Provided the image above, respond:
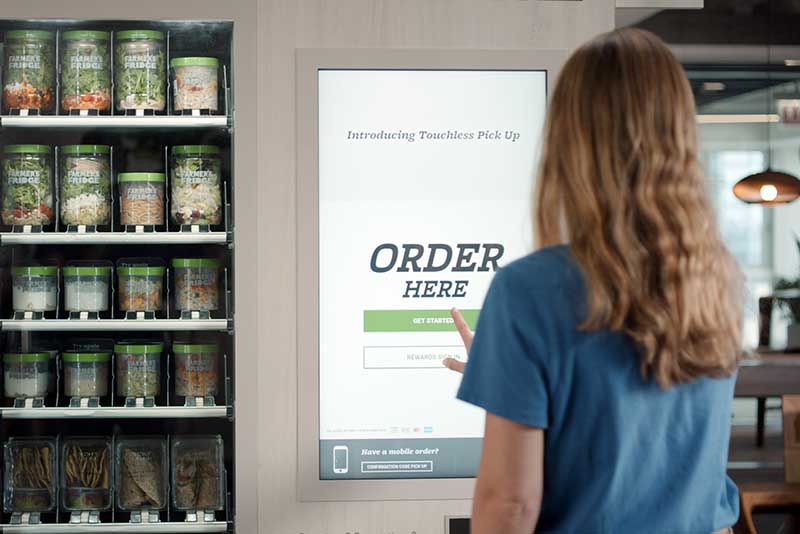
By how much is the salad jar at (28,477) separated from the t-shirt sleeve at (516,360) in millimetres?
2063

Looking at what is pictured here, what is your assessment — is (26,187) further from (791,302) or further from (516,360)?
(791,302)

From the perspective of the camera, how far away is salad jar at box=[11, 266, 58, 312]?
289cm

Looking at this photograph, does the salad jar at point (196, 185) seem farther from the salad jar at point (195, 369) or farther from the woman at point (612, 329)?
the woman at point (612, 329)

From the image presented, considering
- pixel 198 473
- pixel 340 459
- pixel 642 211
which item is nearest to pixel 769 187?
pixel 340 459

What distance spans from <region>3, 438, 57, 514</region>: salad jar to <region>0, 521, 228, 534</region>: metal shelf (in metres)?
0.06

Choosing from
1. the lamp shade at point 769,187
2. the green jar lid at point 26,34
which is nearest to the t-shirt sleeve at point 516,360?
the green jar lid at point 26,34

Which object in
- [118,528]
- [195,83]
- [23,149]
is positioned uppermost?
[195,83]

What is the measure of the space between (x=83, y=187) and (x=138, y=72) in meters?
0.39

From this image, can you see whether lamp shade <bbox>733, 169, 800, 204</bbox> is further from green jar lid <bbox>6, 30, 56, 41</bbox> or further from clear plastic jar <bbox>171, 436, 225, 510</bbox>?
green jar lid <bbox>6, 30, 56, 41</bbox>

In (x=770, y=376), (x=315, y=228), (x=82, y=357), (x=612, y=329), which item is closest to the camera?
(x=612, y=329)

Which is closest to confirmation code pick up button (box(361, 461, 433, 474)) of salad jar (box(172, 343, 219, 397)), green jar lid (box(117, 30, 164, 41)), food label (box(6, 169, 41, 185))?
salad jar (box(172, 343, 219, 397))

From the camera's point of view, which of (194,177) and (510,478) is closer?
(510,478)

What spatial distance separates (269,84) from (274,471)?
3.80 feet

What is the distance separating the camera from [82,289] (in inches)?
114
